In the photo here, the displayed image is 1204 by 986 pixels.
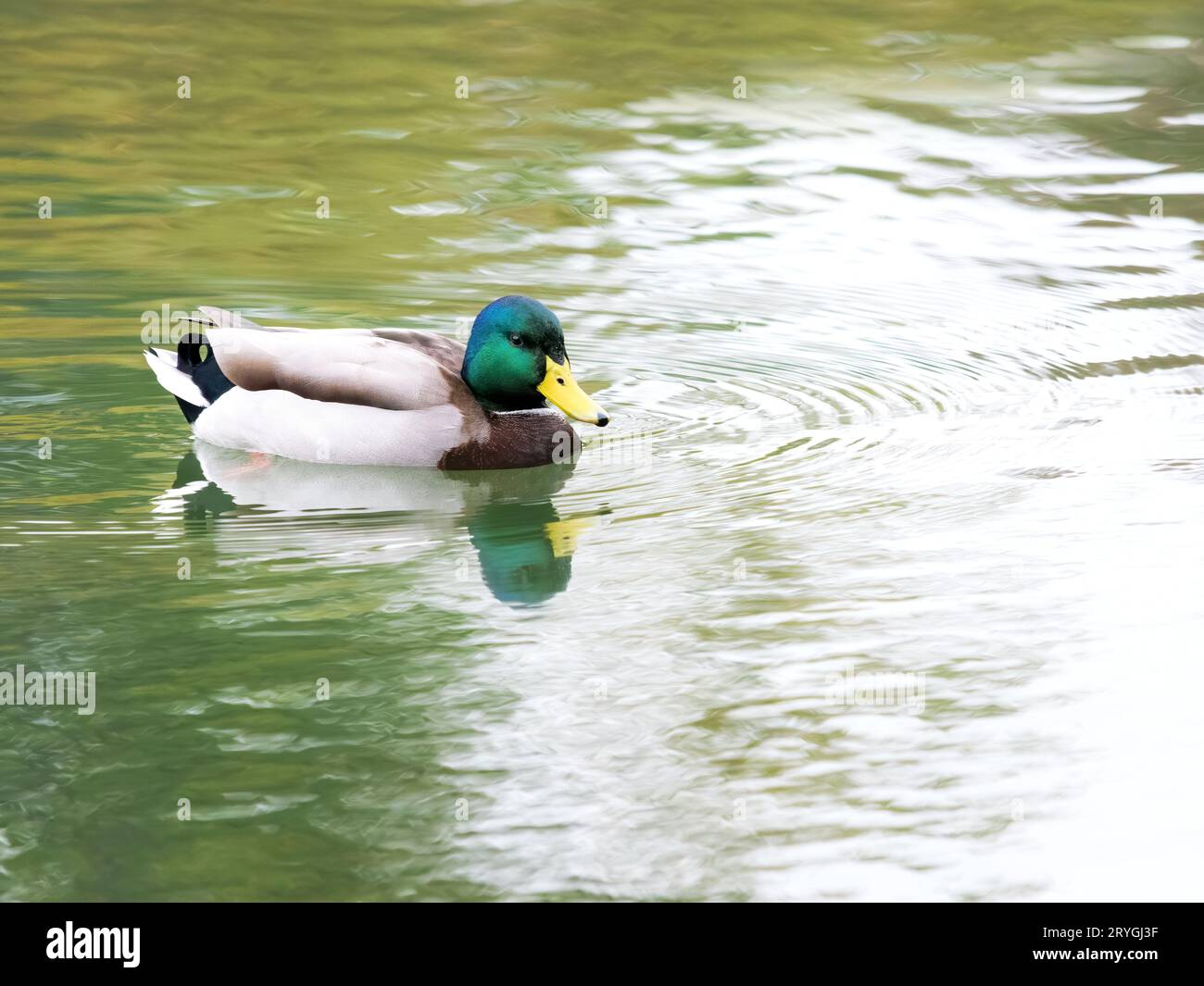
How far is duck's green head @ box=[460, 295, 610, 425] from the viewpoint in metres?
9.20

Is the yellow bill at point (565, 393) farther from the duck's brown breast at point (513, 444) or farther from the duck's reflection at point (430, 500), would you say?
the duck's reflection at point (430, 500)

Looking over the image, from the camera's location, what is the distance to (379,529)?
8289mm

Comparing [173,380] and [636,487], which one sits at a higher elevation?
[173,380]

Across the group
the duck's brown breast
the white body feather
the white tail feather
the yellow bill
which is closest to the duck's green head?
the yellow bill

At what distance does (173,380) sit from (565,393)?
210cm

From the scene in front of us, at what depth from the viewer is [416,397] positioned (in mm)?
9281

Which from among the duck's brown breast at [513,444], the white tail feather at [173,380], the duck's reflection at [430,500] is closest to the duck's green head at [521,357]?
the duck's brown breast at [513,444]

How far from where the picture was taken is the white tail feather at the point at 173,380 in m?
9.80

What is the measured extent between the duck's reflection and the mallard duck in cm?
10

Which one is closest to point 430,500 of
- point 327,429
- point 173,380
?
point 327,429

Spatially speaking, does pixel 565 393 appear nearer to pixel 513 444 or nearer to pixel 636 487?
pixel 513 444

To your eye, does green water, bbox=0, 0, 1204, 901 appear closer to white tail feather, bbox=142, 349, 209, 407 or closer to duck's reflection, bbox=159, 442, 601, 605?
duck's reflection, bbox=159, 442, 601, 605

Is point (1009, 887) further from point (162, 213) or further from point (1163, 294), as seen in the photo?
point (162, 213)

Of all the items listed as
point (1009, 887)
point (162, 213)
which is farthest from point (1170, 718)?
point (162, 213)
